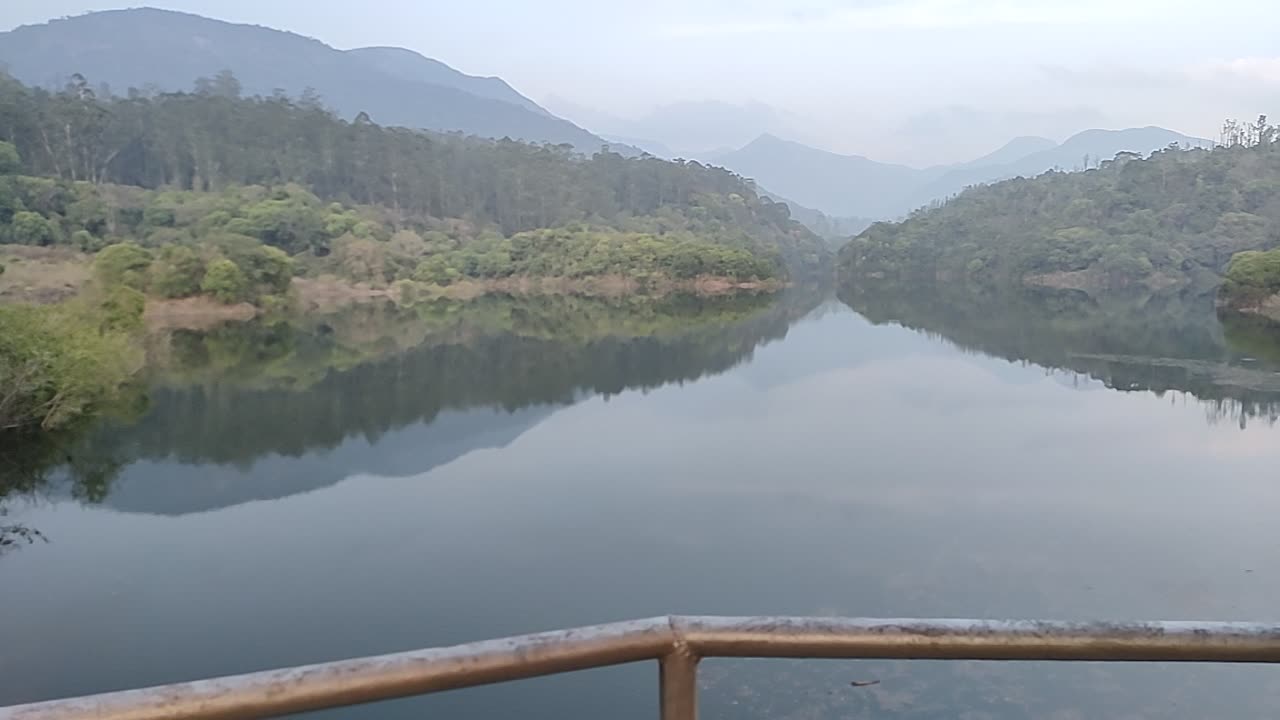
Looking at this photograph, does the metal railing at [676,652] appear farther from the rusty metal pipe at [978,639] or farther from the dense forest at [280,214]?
the dense forest at [280,214]

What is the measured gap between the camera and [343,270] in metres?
44.8

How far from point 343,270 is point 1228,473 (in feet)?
129

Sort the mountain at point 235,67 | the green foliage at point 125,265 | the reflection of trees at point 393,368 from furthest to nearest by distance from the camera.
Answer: the mountain at point 235,67
the green foliage at point 125,265
the reflection of trees at point 393,368

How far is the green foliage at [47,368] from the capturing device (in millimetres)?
12430

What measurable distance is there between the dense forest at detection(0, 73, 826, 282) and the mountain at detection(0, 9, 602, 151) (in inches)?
4082

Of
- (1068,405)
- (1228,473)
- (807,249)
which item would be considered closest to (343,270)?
(1068,405)

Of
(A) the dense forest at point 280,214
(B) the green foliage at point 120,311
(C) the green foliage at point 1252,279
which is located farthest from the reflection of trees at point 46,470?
(C) the green foliage at point 1252,279

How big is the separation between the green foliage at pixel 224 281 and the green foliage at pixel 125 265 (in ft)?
6.05

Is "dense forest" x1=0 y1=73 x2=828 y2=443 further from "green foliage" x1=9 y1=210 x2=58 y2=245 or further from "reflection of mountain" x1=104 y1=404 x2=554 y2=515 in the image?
"reflection of mountain" x1=104 y1=404 x2=554 y2=515

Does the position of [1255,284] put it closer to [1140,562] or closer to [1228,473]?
[1228,473]

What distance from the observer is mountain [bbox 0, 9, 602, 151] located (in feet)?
537

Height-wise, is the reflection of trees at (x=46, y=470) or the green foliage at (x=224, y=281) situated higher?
the green foliage at (x=224, y=281)

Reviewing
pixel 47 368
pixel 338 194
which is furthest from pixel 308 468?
pixel 338 194

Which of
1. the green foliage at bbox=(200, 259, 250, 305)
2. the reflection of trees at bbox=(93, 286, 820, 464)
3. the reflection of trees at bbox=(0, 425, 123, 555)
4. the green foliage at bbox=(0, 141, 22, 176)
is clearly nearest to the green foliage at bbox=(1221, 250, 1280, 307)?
the reflection of trees at bbox=(93, 286, 820, 464)
